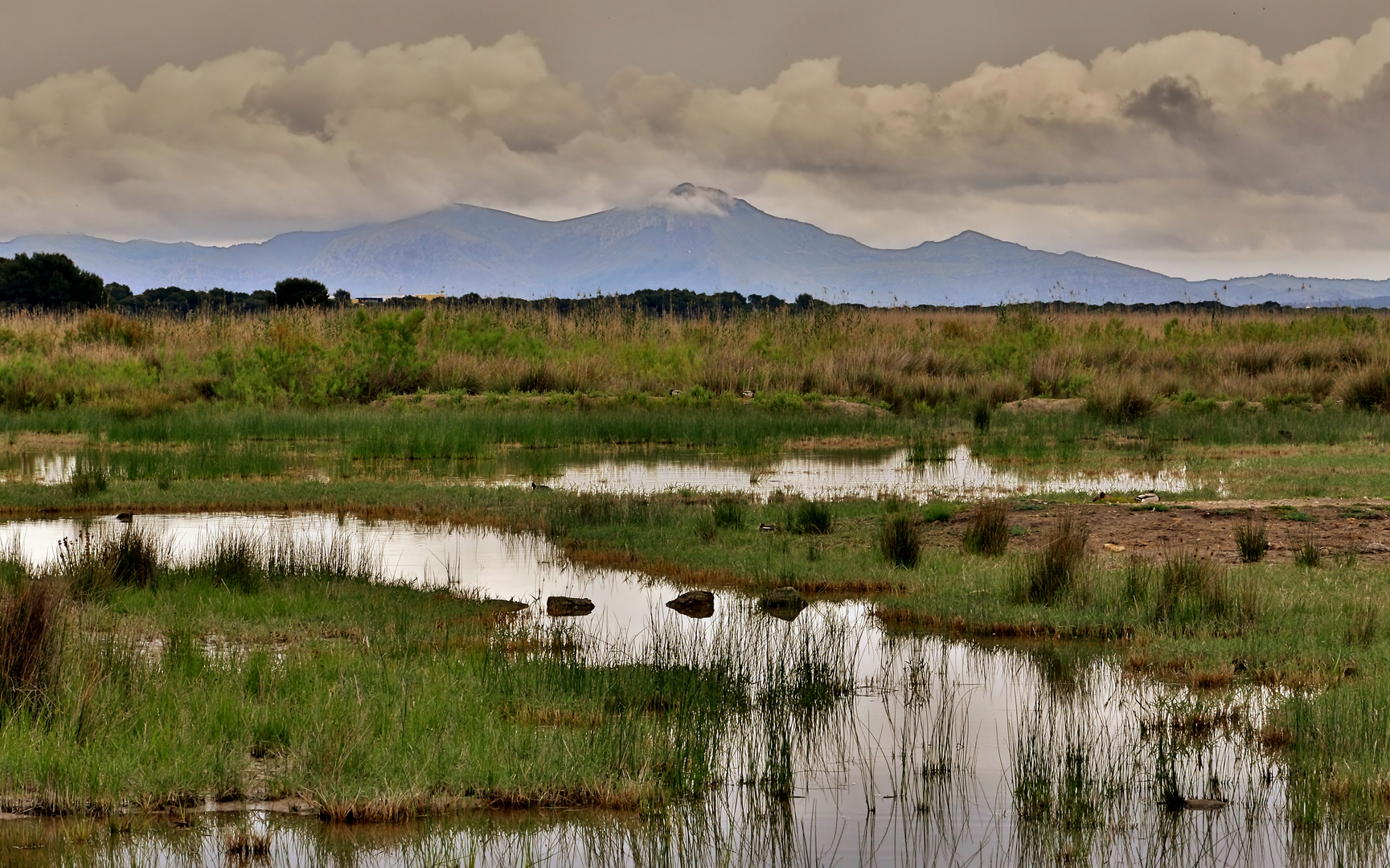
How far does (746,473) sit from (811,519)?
647 centimetres

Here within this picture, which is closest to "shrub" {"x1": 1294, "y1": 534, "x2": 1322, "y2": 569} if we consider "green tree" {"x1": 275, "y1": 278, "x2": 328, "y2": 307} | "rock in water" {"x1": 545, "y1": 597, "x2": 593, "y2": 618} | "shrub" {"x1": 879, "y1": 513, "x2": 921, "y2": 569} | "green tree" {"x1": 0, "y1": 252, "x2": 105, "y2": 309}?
"shrub" {"x1": 879, "y1": 513, "x2": 921, "y2": 569}

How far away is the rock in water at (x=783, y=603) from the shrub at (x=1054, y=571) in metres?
1.99

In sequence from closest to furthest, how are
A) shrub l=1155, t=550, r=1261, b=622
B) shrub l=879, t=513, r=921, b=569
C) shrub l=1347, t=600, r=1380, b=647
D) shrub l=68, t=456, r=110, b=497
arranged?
shrub l=1347, t=600, r=1380, b=647
shrub l=1155, t=550, r=1261, b=622
shrub l=879, t=513, r=921, b=569
shrub l=68, t=456, r=110, b=497

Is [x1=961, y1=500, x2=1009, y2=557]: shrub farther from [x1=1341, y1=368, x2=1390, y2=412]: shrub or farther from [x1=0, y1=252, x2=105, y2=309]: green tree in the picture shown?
[x1=0, y1=252, x2=105, y2=309]: green tree

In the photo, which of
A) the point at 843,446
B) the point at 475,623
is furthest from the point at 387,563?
the point at 843,446

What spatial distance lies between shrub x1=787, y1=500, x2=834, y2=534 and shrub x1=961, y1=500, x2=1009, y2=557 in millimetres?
1766

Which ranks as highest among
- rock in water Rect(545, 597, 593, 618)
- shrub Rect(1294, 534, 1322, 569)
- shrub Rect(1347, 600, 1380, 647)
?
shrub Rect(1294, 534, 1322, 569)

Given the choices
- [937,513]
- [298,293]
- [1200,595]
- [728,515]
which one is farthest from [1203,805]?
[298,293]

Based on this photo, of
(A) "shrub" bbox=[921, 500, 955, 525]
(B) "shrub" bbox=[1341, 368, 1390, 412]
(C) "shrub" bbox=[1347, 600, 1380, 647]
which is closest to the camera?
(C) "shrub" bbox=[1347, 600, 1380, 647]

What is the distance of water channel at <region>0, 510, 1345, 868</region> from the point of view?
6137 millimetres

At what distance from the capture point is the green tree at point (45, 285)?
65125mm

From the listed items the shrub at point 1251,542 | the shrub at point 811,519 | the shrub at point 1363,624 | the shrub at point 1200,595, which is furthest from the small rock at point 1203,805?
the shrub at point 811,519

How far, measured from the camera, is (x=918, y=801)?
694 centimetres

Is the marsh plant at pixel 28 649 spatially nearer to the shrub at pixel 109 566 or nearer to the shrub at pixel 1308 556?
the shrub at pixel 109 566
